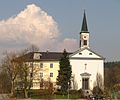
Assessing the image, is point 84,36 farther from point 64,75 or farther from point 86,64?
point 64,75

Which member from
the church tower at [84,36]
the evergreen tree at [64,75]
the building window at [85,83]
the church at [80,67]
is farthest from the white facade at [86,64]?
the evergreen tree at [64,75]

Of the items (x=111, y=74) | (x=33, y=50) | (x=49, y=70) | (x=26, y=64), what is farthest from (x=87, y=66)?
(x=111, y=74)

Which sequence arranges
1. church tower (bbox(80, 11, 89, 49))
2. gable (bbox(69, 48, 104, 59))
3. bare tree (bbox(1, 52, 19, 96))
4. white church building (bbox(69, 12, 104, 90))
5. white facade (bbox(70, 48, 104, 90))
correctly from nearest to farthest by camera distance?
bare tree (bbox(1, 52, 19, 96))
white church building (bbox(69, 12, 104, 90))
white facade (bbox(70, 48, 104, 90))
gable (bbox(69, 48, 104, 59))
church tower (bbox(80, 11, 89, 49))

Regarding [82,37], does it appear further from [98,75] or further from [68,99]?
[68,99]

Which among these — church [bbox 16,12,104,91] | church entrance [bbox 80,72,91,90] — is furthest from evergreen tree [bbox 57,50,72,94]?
church entrance [bbox 80,72,91,90]

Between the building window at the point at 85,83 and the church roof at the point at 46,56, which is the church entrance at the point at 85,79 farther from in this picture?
the church roof at the point at 46,56

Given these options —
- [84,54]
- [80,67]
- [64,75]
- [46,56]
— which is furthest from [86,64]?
[64,75]

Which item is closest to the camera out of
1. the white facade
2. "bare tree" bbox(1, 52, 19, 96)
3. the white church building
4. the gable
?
"bare tree" bbox(1, 52, 19, 96)

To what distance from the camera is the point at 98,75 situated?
9581cm

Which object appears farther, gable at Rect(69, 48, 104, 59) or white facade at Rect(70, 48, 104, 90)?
gable at Rect(69, 48, 104, 59)

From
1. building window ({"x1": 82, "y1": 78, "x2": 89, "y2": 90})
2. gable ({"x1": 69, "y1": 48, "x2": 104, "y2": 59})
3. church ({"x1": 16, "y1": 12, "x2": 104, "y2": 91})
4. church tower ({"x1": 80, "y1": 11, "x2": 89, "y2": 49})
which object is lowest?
building window ({"x1": 82, "y1": 78, "x2": 89, "y2": 90})

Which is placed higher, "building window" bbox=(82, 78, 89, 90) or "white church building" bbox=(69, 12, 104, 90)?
"white church building" bbox=(69, 12, 104, 90)

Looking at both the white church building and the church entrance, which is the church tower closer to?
the white church building

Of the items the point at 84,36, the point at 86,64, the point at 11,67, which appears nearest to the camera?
the point at 11,67
